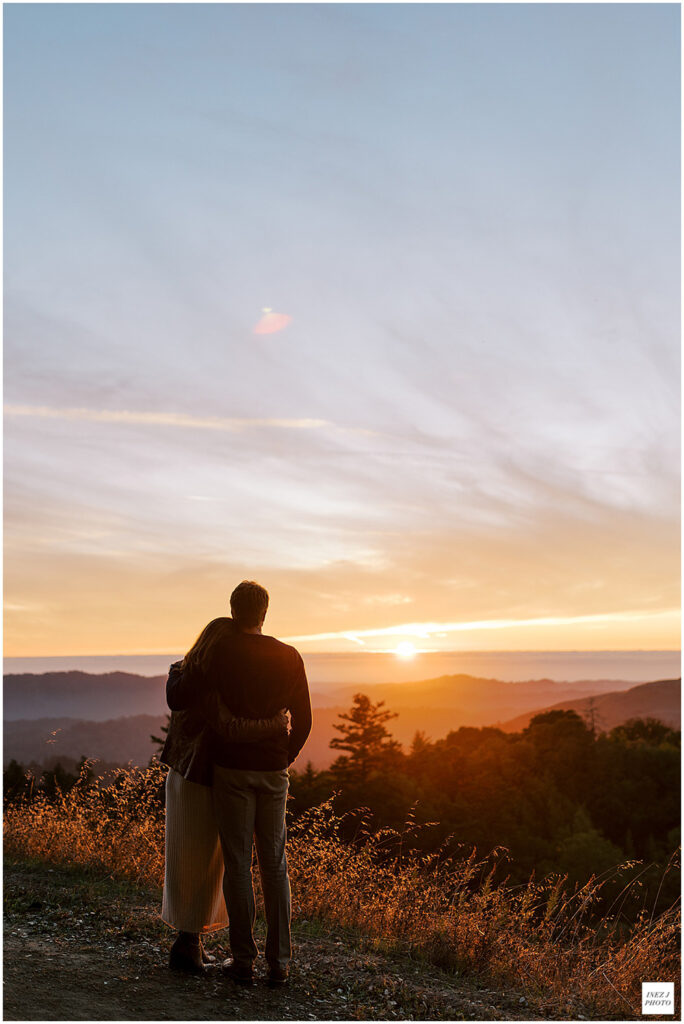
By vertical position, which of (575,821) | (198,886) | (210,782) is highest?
(210,782)

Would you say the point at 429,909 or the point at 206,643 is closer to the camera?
the point at 206,643

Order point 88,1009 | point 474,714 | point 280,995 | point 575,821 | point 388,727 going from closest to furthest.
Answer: point 88,1009, point 280,995, point 575,821, point 388,727, point 474,714

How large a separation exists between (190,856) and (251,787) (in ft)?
1.72

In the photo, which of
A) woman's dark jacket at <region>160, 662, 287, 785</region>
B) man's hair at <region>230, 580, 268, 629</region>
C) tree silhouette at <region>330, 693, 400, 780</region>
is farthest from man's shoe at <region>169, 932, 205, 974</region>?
tree silhouette at <region>330, 693, 400, 780</region>

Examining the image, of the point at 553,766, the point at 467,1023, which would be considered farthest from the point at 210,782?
the point at 553,766

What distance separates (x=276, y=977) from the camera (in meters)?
4.15

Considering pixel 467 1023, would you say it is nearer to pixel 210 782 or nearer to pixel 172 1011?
pixel 172 1011

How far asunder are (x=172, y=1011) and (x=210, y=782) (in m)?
1.03

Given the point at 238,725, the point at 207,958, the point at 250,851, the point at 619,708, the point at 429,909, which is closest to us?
the point at 238,725

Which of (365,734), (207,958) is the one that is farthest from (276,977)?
(365,734)

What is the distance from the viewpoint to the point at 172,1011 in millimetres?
3770

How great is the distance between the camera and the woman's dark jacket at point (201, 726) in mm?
4051

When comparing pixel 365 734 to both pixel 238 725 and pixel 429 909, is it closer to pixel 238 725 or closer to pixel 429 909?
pixel 429 909

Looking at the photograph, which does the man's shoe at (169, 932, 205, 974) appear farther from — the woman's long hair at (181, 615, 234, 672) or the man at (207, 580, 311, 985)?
the woman's long hair at (181, 615, 234, 672)
